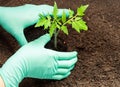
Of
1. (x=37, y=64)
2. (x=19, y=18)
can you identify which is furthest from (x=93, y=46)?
(x=19, y=18)

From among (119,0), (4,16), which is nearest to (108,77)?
(119,0)

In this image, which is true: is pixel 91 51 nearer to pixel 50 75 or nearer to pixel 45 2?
pixel 50 75

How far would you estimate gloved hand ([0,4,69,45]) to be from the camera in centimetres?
190

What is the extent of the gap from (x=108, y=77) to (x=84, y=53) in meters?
0.24

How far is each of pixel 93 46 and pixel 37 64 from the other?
45cm

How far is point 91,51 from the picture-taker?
196cm

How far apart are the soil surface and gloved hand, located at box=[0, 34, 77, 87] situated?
3.1 inches

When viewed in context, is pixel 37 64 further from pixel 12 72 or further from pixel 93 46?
pixel 93 46

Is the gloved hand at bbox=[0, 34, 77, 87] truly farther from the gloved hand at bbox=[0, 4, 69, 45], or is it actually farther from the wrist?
the gloved hand at bbox=[0, 4, 69, 45]

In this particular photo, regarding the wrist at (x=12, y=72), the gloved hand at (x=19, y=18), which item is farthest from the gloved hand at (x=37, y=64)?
the gloved hand at (x=19, y=18)

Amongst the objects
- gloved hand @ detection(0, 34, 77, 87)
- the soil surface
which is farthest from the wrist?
the soil surface

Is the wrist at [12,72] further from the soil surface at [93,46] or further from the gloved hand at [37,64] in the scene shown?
the soil surface at [93,46]

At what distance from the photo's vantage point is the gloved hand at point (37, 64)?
170 cm

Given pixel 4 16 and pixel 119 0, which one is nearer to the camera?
pixel 4 16
